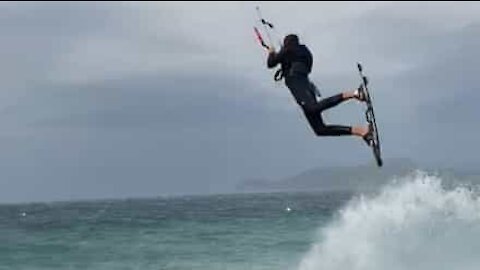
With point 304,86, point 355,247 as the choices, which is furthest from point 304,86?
point 355,247

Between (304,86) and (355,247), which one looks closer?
(304,86)

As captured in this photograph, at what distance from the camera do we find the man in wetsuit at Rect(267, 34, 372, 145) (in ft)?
54.3

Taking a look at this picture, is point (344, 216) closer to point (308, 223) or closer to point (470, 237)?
point (470, 237)

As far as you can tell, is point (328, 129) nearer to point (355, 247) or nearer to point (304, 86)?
point (304, 86)

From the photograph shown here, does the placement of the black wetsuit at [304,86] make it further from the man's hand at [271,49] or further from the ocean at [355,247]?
the ocean at [355,247]

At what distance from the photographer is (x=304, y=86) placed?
16.6m

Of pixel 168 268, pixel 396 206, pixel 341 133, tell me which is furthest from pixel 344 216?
pixel 341 133

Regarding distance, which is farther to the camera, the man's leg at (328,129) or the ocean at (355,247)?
the ocean at (355,247)

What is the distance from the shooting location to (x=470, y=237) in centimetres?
3161

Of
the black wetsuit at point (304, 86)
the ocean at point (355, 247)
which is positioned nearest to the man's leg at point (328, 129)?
the black wetsuit at point (304, 86)

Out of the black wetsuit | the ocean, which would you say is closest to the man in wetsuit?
the black wetsuit

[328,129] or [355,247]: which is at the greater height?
[328,129]

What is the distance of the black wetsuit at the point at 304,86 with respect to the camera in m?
16.5

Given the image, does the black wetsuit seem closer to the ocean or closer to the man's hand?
the man's hand
